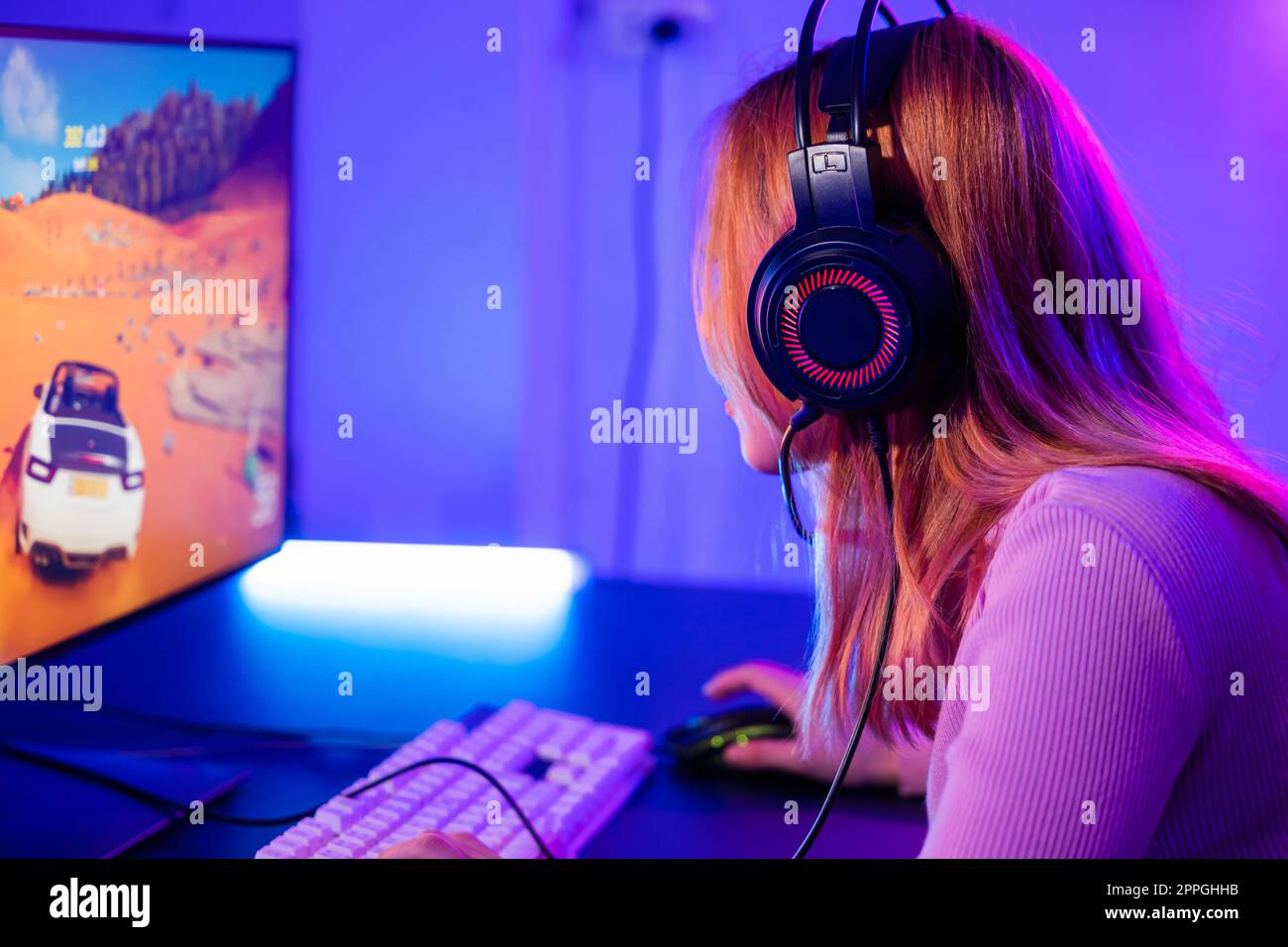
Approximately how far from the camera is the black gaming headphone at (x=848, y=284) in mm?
510

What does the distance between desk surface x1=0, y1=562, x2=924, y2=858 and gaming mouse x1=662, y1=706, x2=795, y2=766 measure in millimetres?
17

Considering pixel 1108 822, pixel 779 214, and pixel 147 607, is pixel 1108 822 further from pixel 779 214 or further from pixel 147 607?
pixel 147 607

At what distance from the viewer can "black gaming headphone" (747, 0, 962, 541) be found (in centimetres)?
51

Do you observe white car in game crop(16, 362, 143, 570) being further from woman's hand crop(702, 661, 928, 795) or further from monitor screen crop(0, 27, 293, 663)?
woman's hand crop(702, 661, 928, 795)

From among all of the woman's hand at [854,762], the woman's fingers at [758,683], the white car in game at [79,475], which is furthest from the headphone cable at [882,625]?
the white car in game at [79,475]

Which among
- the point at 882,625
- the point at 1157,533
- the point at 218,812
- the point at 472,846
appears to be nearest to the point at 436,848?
the point at 472,846

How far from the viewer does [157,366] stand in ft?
2.48

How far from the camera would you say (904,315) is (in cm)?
51

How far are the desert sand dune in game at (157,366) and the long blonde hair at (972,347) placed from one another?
41cm

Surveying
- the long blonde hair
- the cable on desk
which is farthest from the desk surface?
the long blonde hair

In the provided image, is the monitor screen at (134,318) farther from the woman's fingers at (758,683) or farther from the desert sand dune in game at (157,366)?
the woman's fingers at (758,683)

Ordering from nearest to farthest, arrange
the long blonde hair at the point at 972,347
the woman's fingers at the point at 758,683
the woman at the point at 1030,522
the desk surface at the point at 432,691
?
1. the woman at the point at 1030,522
2. the long blonde hair at the point at 972,347
3. the desk surface at the point at 432,691
4. the woman's fingers at the point at 758,683

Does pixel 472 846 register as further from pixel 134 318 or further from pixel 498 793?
pixel 134 318
